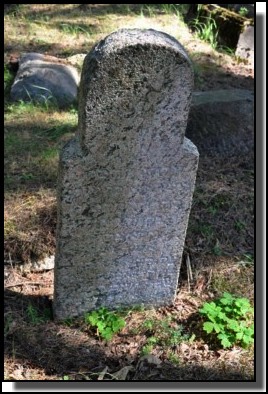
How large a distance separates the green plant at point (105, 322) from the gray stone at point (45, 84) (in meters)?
2.73

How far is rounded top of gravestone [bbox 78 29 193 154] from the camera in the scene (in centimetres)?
258

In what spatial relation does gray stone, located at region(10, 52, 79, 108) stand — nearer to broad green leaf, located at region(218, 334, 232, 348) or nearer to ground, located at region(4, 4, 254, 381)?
ground, located at region(4, 4, 254, 381)

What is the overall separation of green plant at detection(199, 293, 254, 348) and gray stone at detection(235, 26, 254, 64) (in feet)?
13.6

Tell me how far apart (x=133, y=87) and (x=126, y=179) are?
1.64 feet

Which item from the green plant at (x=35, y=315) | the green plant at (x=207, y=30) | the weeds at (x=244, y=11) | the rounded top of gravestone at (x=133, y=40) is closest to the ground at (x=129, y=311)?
the green plant at (x=35, y=315)

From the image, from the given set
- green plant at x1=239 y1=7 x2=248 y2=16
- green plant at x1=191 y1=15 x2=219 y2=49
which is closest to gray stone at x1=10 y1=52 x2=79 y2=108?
green plant at x1=191 y1=15 x2=219 y2=49

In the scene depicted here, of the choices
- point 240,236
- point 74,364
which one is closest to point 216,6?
point 240,236

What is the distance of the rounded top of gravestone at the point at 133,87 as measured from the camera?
258 centimetres

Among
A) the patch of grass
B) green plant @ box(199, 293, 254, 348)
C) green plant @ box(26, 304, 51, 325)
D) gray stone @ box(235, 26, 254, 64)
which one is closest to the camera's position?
green plant @ box(199, 293, 254, 348)

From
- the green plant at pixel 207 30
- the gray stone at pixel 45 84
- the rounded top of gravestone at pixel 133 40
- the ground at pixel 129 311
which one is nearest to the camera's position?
the rounded top of gravestone at pixel 133 40

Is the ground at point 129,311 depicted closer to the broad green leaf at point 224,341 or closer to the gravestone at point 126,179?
the broad green leaf at point 224,341

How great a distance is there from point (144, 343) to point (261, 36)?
238 centimetres

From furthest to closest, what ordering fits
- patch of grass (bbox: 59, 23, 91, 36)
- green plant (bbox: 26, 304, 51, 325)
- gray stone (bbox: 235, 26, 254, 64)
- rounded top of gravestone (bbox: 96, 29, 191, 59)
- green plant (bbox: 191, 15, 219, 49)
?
1. patch of grass (bbox: 59, 23, 91, 36)
2. green plant (bbox: 191, 15, 219, 49)
3. gray stone (bbox: 235, 26, 254, 64)
4. green plant (bbox: 26, 304, 51, 325)
5. rounded top of gravestone (bbox: 96, 29, 191, 59)

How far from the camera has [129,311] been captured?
3.36 metres
